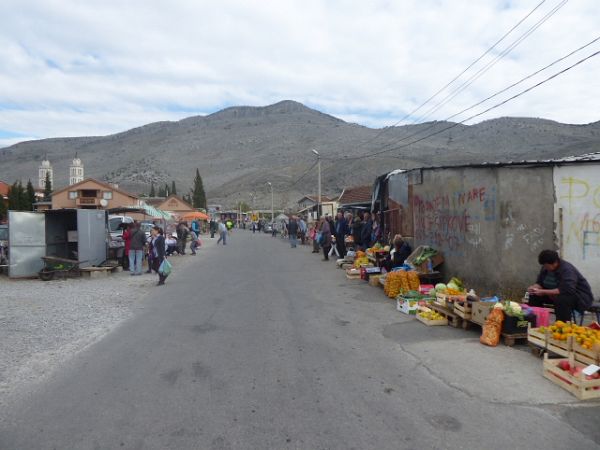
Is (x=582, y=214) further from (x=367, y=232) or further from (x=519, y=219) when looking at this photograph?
(x=367, y=232)

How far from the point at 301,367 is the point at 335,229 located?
1508 cm

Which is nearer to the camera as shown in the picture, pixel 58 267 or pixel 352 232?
pixel 58 267

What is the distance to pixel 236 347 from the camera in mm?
6953

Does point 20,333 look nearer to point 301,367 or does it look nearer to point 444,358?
point 301,367

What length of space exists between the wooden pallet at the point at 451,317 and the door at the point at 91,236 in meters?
12.1

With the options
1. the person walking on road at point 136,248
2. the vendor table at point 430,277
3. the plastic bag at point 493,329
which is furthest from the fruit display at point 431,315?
the person walking on road at point 136,248

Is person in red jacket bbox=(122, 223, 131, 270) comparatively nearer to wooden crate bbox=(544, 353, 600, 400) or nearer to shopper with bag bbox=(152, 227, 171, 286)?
shopper with bag bbox=(152, 227, 171, 286)

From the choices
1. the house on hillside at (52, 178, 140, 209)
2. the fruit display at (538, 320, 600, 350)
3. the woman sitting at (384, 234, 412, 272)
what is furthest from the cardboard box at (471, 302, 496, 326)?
the house on hillside at (52, 178, 140, 209)

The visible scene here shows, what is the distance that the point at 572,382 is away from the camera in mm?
5121

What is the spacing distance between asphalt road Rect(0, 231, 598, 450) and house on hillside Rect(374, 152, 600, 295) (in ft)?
9.18

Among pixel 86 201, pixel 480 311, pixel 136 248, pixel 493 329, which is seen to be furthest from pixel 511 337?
pixel 86 201

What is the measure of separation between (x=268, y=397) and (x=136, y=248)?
1239 cm

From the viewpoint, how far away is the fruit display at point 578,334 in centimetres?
549

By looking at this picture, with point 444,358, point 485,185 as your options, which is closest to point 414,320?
point 444,358
